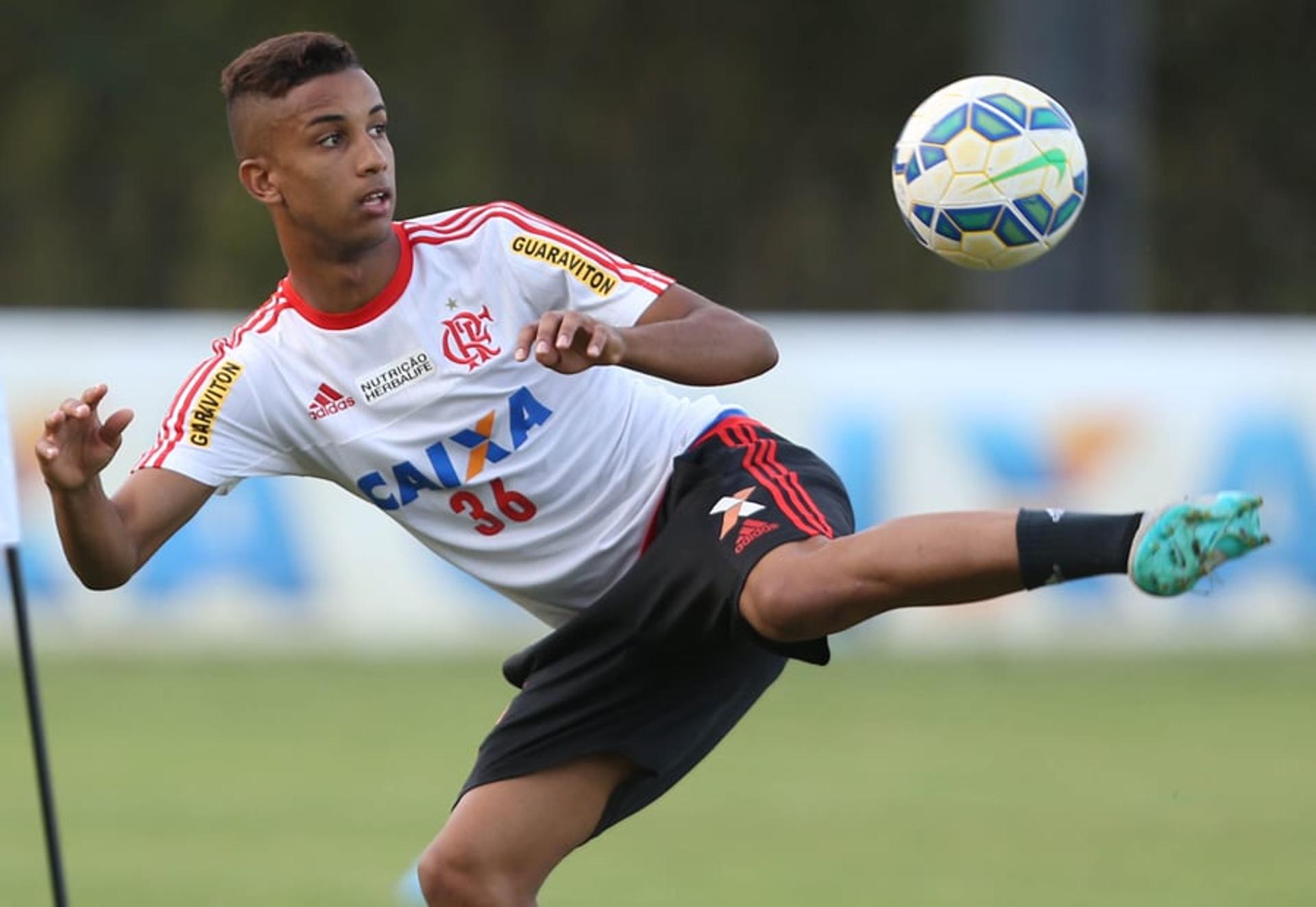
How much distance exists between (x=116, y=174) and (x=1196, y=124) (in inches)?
389

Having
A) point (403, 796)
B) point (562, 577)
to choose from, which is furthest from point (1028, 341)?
point (562, 577)

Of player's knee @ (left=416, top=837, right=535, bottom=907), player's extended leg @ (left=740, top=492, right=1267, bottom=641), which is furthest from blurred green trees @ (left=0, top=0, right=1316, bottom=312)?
player's extended leg @ (left=740, top=492, right=1267, bottom=641)

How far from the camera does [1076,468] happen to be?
43.3ft

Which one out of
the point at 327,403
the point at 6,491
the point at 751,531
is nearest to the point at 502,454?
the point at 327,403

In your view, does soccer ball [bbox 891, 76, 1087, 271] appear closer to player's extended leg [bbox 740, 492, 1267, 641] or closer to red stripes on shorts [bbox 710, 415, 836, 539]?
red stripes on shorts [bbox 710, 415, 836, 539]

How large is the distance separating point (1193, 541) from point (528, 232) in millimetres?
2002

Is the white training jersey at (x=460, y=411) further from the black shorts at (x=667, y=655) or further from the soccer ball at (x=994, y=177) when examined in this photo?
the soccer ball at (x=994, y=177)

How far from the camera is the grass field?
793cm

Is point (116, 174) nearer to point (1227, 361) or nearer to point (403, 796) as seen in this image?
point (1227, 361)

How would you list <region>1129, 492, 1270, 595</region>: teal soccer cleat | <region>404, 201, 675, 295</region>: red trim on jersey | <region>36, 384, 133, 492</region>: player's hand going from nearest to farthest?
<region>1129, 492, 1270, 595</region>: teal soccer cleat → <region>36, 384, 133, 492</region>: player's hand → <region>404, 201, 675, 295</region>: red trim on jersey

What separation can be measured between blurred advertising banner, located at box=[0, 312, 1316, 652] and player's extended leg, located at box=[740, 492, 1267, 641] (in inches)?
311

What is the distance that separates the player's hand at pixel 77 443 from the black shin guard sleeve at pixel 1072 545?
1.97 m

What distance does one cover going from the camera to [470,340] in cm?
571

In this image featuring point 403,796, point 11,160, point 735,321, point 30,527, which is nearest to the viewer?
point 735,321
